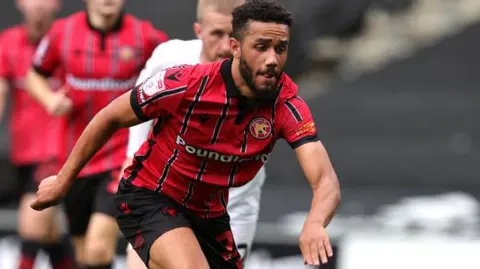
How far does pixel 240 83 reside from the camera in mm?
5066

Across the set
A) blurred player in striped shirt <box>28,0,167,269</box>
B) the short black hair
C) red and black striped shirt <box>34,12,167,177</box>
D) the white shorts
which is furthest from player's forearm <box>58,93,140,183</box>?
red and black striped shirt <box>34,12,167,177</box>

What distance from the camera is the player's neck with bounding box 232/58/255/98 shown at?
5051mm

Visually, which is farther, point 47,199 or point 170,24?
point 170,24

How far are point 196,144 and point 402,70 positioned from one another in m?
7.18

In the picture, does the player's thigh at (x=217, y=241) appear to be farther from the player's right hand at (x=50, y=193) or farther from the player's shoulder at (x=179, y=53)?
the player's shoulder at (x=179, y=53)

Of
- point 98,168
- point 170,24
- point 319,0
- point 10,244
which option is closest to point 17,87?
point 10,244

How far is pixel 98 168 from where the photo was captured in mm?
7480

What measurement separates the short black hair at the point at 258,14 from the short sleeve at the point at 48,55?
9.20 feet

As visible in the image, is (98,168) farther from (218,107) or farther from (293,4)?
(293,4)

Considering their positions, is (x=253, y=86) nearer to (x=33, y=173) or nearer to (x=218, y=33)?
(x=218, y=33)

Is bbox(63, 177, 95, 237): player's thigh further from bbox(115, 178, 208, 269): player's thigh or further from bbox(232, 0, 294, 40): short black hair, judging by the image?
bbox(232, 0, 294, 40): short black hair

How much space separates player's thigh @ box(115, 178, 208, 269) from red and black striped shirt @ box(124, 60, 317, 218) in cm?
19

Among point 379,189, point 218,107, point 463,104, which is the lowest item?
point 379,189

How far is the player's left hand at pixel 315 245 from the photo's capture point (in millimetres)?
4668
